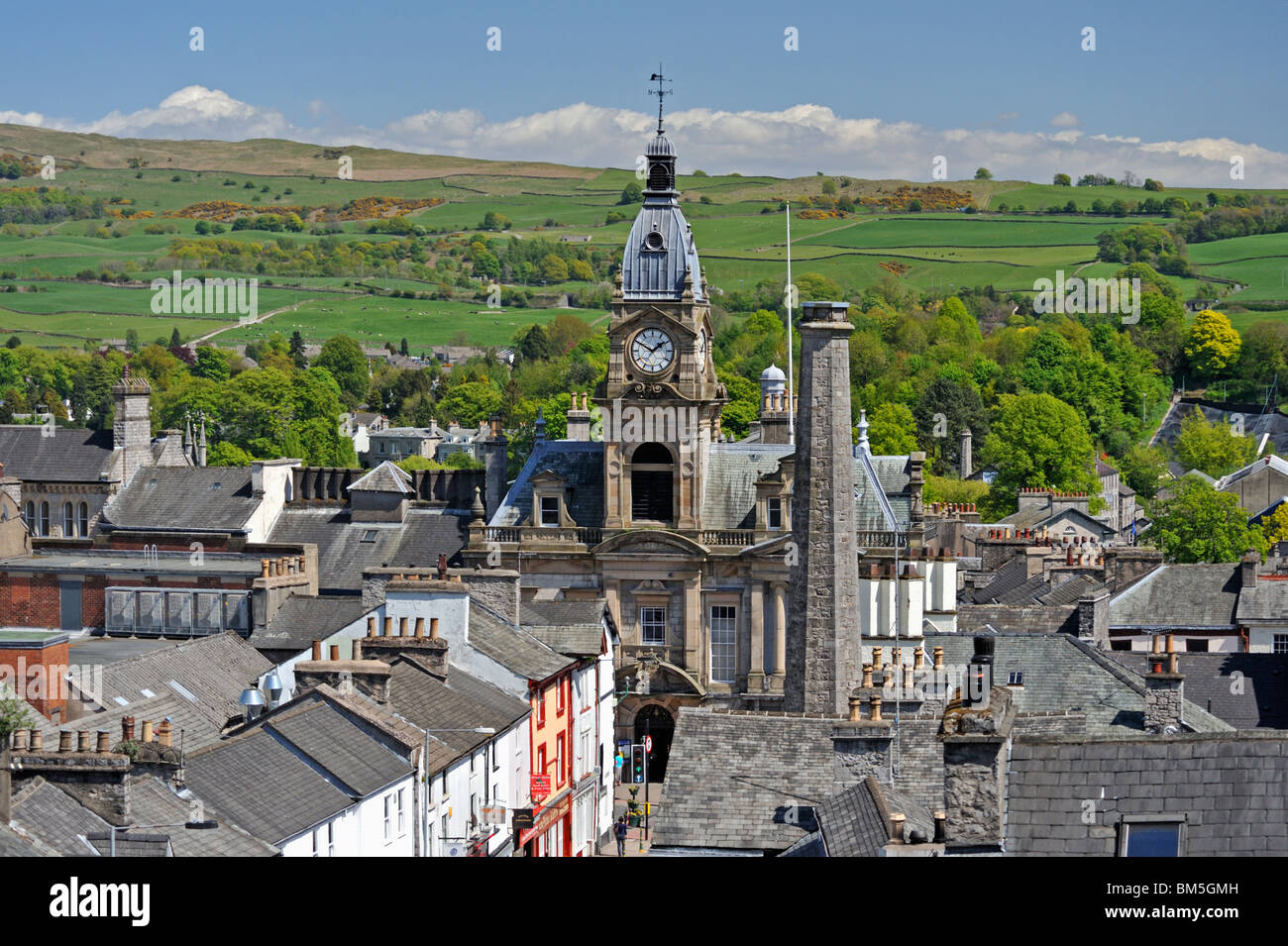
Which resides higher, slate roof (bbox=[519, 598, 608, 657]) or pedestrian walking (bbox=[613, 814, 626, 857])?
slate roof (bbox=[519, 598, 608, 657])

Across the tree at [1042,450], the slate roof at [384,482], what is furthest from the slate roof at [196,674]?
the tree at [1042,450]

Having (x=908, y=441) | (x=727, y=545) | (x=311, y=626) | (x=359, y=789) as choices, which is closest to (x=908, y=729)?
(x=359, y=789)

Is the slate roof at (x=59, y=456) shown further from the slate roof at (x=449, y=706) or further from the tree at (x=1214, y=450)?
the tree at (x=1214, y=450)

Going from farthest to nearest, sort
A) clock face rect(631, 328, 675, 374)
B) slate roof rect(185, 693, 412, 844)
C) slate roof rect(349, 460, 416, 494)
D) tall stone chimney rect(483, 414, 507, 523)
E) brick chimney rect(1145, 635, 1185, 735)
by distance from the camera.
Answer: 1. slate roof rect(349, 460, 416, 494)
2. tall stone chimney rect(483, 414, 507, 523)
3. clock face rect(631, 328, 675, 374)
4. brick chimney rect(1145, 635, 1185, 735)
5. slate roof rect(185, 693, 412, 844)

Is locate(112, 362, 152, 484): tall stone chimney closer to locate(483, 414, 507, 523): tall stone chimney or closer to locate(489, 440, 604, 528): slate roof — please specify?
locate(483, 414, 507, 523): tall stone chimney

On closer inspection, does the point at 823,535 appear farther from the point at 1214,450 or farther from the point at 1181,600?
the point at 1214,450

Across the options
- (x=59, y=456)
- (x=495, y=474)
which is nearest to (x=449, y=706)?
(x=495, y=474)

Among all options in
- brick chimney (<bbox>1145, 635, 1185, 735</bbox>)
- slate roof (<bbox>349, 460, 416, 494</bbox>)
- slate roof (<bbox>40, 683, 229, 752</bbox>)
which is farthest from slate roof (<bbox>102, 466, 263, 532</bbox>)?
brick chimney (<bbox>1145, 635, 1185, 735</bbox>)

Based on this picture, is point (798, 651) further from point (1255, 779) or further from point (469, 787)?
point (1255, 779)
